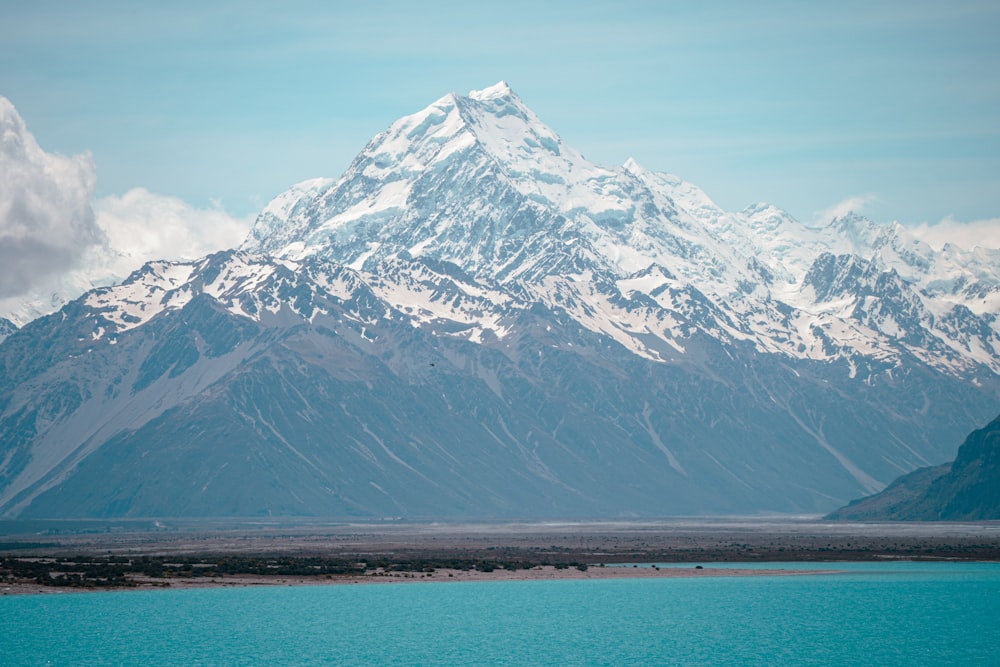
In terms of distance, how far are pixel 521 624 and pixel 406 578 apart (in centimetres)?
4473

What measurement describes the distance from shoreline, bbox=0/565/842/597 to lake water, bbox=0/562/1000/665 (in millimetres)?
2527

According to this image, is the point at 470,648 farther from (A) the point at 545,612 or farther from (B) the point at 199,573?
(B) the point at 199,573

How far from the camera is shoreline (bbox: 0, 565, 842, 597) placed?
16350cm

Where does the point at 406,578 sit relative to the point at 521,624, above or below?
above

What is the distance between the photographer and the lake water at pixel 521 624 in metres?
120

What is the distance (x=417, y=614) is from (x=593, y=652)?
93.9 ft

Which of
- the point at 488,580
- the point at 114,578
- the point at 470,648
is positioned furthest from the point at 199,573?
the point at 470,648

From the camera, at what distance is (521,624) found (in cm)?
13988

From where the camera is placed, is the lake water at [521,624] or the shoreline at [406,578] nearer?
the lake water at [521,624]

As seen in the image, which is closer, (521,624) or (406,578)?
(521,624)

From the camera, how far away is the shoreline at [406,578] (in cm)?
16350

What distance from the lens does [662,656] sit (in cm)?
12012

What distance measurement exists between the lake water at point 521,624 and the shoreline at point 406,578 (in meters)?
2.53

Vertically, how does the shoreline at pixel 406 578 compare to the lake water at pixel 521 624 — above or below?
above
